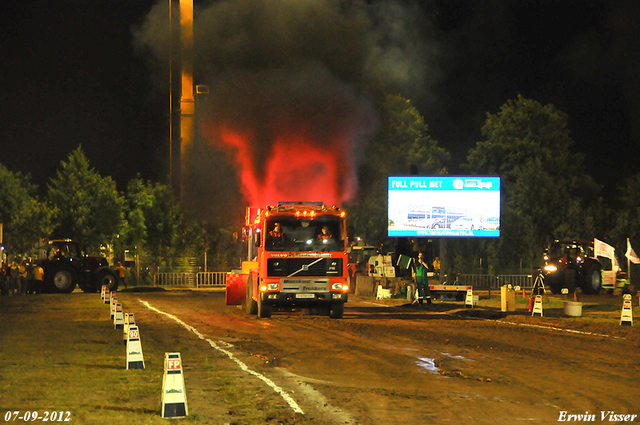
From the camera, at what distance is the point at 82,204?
71.6 metres

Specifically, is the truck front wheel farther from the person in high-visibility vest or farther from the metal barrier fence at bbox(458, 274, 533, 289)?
the metal barrier fence at bbox(458, 274, 533, 289)

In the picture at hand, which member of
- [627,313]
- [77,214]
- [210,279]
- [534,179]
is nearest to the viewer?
[627,313]

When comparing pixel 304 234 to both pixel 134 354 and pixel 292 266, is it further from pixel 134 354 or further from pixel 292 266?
pixel 134 354

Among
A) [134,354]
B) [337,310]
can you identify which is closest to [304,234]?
[337,310]

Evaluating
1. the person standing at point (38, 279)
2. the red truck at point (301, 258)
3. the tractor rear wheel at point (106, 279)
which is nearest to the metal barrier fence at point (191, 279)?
the tractor rear wheel at point (106, 279)

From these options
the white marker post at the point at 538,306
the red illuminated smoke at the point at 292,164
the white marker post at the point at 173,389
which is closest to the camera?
the white marker post at the point at 173,389

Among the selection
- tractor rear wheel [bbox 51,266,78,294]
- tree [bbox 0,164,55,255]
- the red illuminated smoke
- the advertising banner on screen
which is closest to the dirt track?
the advertising banner on screen

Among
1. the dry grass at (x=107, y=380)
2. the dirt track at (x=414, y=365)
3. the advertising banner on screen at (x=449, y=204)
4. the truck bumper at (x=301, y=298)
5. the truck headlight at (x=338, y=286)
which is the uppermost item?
the advertising banner on screen at (x=449, y=204)

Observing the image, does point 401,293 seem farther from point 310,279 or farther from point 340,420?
point 340,420

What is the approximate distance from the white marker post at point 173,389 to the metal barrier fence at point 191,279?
40608 millimetres

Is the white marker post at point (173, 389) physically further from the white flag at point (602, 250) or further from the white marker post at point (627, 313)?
the white flag at point (602, 250)

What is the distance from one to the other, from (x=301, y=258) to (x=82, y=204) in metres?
54.1

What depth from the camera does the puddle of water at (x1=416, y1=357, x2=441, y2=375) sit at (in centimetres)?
1270

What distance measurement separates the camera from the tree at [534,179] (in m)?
58.8
